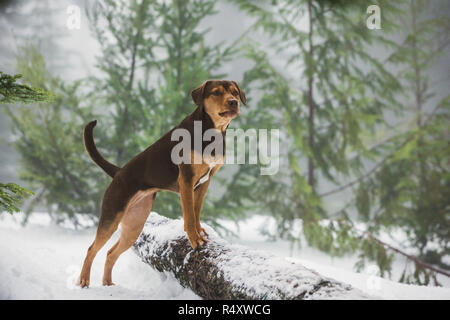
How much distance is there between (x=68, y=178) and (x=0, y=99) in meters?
3.27

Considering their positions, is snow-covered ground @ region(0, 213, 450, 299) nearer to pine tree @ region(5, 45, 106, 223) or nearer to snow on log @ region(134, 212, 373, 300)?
snow on log @ region(134, 212, 373, 300)

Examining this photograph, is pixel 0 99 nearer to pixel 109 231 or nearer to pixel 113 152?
pixel 109 231

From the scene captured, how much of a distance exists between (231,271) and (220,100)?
2.01 ft

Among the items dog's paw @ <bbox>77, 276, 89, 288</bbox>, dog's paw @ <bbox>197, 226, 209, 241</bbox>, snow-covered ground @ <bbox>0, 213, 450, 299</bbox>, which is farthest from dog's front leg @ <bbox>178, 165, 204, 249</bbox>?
dog's paw @ <bbox>77, 276, 89, 288</bbox>

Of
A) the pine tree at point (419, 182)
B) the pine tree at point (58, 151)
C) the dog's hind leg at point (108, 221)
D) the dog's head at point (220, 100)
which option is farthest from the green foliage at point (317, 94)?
the dog's hind leg at point (108, 221)

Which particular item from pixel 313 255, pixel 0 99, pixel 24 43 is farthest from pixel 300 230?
pixel 24 43

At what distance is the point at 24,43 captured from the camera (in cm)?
366

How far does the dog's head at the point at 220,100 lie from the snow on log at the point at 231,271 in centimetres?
52

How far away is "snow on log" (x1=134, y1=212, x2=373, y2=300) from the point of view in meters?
0.99

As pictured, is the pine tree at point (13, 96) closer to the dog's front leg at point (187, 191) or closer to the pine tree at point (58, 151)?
the dog's front leg at point (187, 191)

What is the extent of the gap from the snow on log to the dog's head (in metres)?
0.52

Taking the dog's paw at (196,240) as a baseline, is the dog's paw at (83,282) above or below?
below

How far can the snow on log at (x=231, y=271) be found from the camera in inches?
38.9
